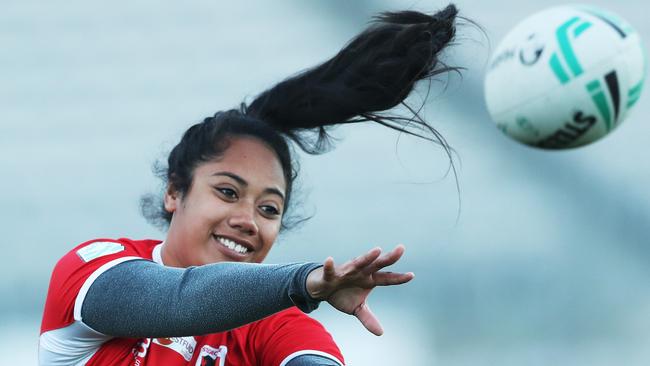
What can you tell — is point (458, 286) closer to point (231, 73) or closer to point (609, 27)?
point (231, 73)

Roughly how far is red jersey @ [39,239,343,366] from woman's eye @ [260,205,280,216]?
306 mm

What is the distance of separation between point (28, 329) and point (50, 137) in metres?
1.43

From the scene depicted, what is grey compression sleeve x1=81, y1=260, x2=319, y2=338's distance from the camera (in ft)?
8.83

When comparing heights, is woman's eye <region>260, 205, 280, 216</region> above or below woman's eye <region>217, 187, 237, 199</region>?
below

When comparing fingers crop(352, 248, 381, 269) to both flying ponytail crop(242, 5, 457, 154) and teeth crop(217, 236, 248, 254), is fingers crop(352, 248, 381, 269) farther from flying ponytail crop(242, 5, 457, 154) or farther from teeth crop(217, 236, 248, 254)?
flying ponytail crop(242, 5, 457, 154)

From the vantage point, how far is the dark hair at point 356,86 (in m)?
3.85

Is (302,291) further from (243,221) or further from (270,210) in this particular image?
(270,210)

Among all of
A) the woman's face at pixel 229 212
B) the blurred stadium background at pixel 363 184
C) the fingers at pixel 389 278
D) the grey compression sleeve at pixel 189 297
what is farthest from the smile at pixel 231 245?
the blurred stadium background at pixel 363 184

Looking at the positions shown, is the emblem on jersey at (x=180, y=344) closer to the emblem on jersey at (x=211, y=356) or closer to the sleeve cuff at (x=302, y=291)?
the emblem on jersey at (x=211, y=356)

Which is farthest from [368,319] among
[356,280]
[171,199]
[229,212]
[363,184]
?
[363,184]

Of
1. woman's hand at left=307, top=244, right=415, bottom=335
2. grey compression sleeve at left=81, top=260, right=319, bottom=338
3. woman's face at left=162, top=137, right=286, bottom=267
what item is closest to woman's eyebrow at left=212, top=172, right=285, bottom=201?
woman's face at left=162, top=137, right=286, bottom=267

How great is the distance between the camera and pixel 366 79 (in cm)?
388

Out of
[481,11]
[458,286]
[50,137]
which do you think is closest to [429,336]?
[458,286]

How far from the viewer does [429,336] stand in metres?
6.51
